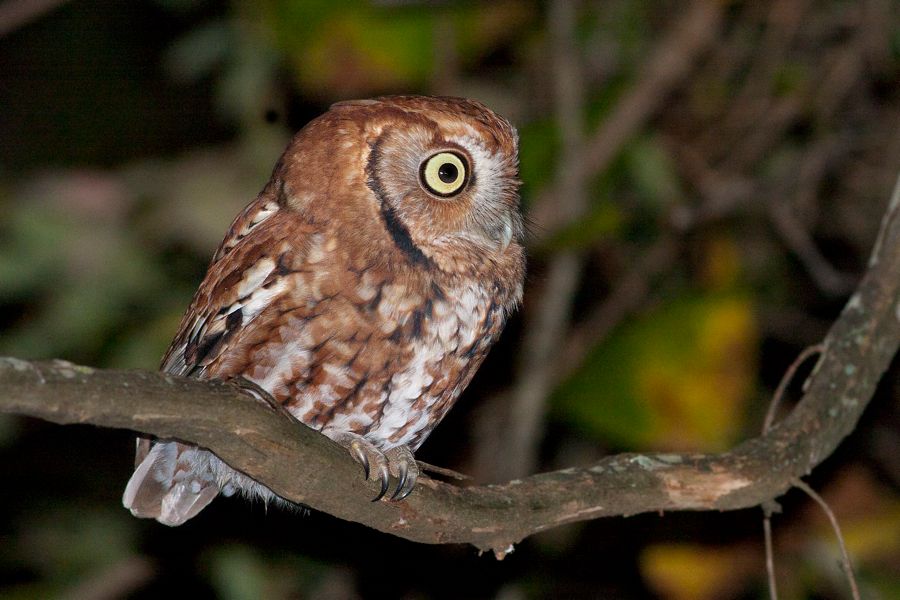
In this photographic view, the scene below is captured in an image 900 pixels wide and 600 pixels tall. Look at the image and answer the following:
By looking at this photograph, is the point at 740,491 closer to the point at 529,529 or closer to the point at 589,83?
the point at 529,529

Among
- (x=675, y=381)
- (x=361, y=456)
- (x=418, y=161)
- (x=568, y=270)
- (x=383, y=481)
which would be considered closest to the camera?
(x=383, y=481)

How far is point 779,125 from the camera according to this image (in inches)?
203

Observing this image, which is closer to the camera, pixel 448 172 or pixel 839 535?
pixel 839 535

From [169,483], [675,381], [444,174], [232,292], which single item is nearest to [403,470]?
[232,292]

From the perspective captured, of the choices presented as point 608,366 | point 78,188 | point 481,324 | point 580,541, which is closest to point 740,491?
point 481,324

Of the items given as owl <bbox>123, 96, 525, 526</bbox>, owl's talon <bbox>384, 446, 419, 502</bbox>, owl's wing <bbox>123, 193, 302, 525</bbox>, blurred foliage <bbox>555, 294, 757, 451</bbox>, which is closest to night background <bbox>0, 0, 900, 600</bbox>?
blurred foliage <bbox>555, 294, 757, 451</bbox>

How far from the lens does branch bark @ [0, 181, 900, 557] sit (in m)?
1.75

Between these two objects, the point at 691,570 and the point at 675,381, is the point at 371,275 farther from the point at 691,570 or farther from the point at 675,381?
the point at 691,570

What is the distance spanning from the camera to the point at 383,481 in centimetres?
239

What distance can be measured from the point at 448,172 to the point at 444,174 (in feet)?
0.04

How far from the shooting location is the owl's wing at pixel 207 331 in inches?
104

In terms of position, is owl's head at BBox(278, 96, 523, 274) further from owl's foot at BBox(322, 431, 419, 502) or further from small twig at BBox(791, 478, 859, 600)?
small twig at BBox(791, 478, 859, 600)

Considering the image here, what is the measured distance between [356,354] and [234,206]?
2.32m

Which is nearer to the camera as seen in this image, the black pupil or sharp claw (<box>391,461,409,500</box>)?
sharp claw (<box>391,461,409,500</box>)
